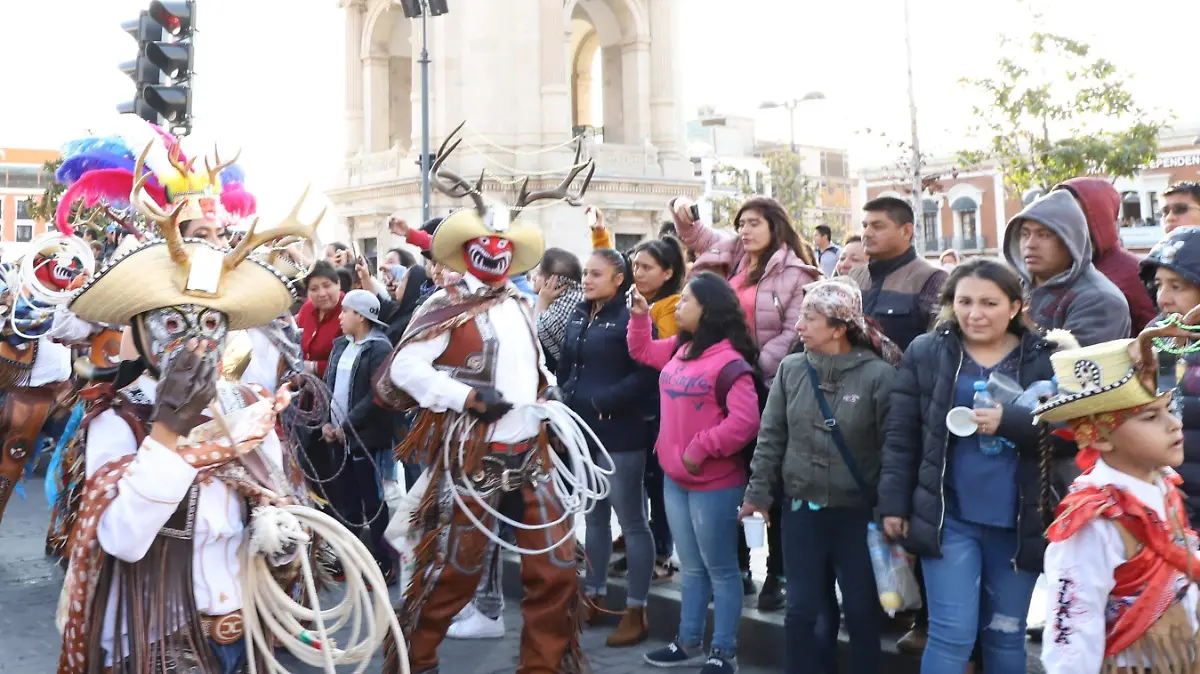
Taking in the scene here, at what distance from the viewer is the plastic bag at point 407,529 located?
16.3 feet

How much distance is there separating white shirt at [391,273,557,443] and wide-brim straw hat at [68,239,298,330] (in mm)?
1535

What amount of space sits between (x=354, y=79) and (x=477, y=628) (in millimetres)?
25858

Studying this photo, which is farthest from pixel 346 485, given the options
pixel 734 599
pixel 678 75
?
pixel 678 75

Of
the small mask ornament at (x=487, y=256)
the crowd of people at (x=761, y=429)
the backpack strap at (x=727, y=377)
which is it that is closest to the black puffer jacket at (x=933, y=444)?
the crowd of people at (x=761, y=429)

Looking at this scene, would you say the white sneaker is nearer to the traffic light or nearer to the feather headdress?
the feather headdress

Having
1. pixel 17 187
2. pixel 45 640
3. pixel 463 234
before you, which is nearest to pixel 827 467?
pixel 463 234

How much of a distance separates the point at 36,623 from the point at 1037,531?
552 cm

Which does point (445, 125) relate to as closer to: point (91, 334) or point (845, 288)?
point (91, 334)

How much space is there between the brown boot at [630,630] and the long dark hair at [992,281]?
2.42m

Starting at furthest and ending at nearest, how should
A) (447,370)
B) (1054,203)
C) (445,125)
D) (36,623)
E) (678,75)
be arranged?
(678,75)
(445,125)
(36,623)
(447,370)
(1054,203)

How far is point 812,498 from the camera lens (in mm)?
4637

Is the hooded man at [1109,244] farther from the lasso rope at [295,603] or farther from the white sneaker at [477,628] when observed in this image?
the white sneaker at [477,628]

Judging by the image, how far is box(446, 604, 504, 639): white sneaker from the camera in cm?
602

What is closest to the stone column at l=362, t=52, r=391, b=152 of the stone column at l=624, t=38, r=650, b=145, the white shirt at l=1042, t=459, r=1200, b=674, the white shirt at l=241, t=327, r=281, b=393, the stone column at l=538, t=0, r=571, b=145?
the stone column at l=538, t=0, r=571, b=145
